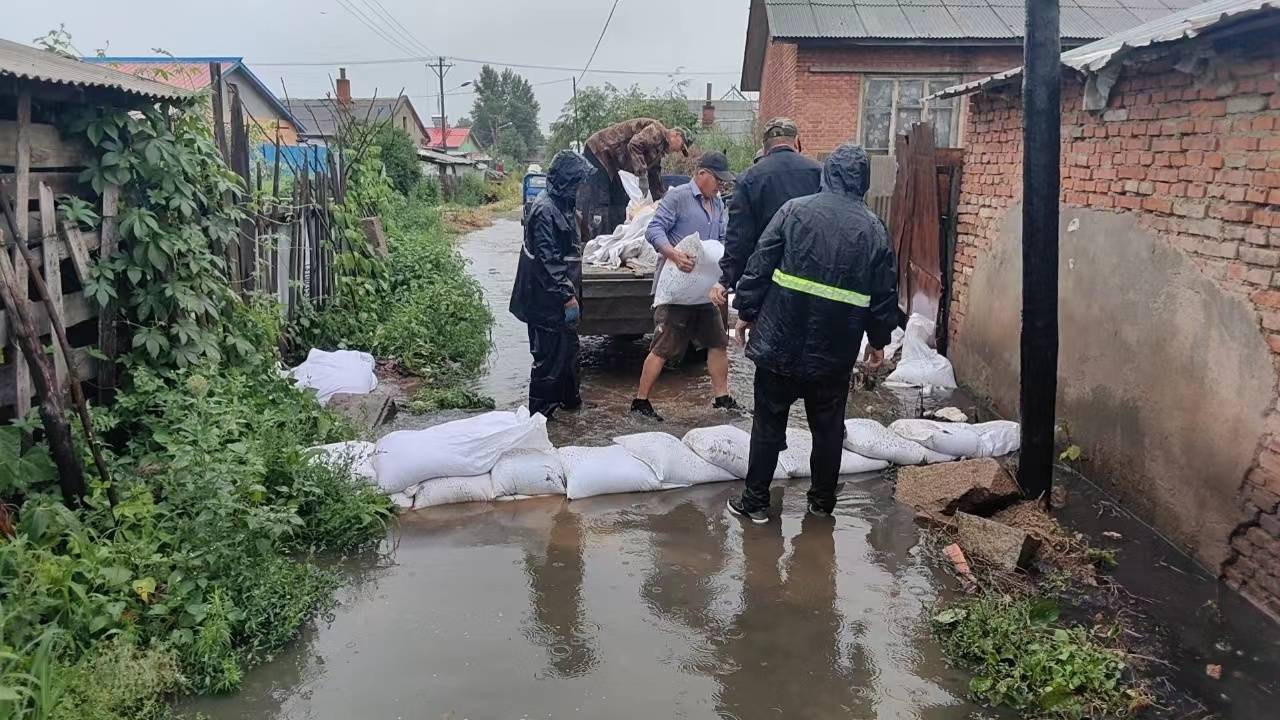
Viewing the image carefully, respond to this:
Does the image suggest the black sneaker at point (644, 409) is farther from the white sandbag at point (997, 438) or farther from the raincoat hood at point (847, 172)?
the raincoat hood at point (847, 172)


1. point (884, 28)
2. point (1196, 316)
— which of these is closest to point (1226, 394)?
point (1196, 316)

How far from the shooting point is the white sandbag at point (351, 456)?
444 centimetres

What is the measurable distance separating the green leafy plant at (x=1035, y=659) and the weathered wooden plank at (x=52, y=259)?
370 centimetres

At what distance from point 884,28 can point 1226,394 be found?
12.2m

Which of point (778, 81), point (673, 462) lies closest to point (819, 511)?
point (673, 462)

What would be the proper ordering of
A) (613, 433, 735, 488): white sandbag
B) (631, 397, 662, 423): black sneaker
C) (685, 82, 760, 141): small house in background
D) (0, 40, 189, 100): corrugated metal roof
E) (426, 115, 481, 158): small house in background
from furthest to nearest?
(426, 115, 481, 158): small house in background
(685, 82, 760, 141): small house in background
(631, 397, 662, 423): black sneaker
(613, 433, 735, 488): white sandbag
(0, 40, 189, 100): corrugated metal roof

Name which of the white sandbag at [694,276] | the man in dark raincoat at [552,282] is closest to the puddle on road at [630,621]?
the man in dark raincoat at [552,282]

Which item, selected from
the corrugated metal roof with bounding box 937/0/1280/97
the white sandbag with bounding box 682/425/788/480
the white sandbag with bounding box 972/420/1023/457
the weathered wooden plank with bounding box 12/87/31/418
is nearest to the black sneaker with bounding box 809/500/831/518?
the white sandbag with bounding box 682/425/788/480

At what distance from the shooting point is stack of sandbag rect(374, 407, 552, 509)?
15.3ft

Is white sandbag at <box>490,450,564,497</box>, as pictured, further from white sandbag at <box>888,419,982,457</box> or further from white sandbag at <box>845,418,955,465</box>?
white sandbag at <box>888,419,982,457</box>

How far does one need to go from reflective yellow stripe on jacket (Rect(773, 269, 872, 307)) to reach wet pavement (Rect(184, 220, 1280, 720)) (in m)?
1.15

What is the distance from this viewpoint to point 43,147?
3.84 meters

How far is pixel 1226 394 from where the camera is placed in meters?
3.98

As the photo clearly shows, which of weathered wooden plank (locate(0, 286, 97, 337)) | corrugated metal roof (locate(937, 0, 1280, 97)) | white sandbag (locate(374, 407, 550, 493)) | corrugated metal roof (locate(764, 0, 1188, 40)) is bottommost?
white sandbag (locate(374, 407, 550, 493))
